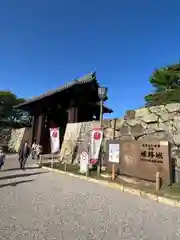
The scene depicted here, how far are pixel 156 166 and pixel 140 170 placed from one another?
0.81 meters

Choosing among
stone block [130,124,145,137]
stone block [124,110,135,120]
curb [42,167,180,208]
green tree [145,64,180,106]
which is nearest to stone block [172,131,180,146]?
stone block [130,124,145,137]

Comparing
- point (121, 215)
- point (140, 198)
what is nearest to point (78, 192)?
point (140, 198)

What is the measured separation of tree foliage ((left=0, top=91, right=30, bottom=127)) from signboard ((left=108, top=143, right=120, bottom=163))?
90.4 feet

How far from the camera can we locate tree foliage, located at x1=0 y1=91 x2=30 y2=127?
34.6 metres

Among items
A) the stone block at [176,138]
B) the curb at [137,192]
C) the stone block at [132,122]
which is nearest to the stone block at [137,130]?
the stone block at [132,122]

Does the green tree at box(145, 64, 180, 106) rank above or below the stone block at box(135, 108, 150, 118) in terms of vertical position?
above

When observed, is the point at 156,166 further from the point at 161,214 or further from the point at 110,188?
the point at 161,214

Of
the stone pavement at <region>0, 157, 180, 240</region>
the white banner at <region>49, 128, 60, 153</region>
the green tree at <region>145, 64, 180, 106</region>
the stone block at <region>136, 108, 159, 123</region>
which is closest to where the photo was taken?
the stone pavement at <region>0, 157, 180, 240</region>

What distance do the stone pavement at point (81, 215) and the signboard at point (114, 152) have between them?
2442mm

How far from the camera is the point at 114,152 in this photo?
33.5ft

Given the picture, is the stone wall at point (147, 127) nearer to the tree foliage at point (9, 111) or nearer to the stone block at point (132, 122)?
the stone block at point (132, 122)

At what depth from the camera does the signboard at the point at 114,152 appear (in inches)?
394

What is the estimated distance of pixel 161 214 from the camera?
532cm

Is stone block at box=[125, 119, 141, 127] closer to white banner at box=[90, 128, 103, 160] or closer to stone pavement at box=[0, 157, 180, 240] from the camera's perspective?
white banner at box=[90, 128, 103, 160]
